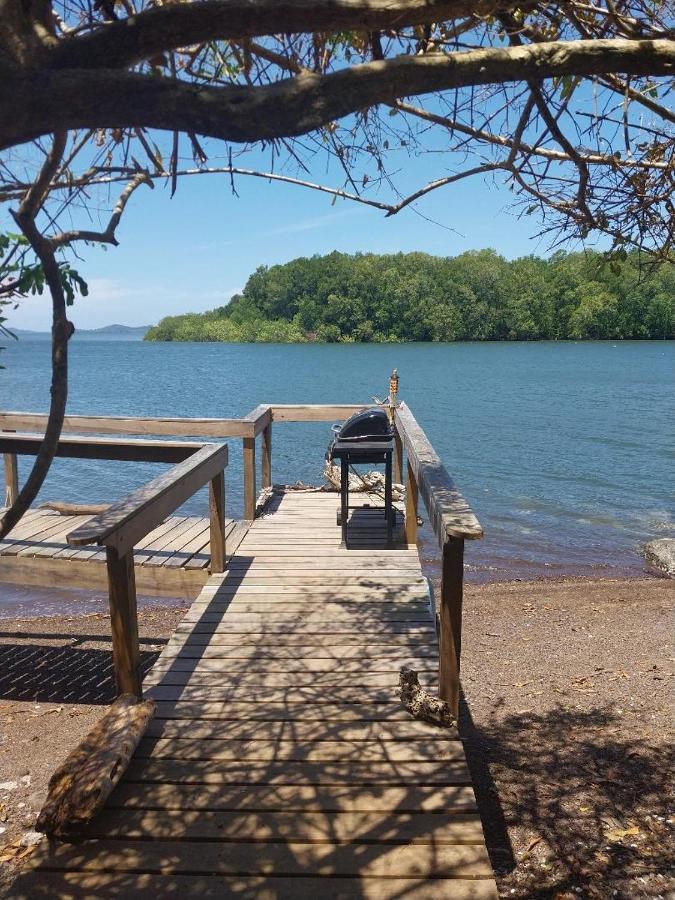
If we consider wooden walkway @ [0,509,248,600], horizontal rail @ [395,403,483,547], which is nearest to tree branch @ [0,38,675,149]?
horizontal rail @ [395,403,483,547]

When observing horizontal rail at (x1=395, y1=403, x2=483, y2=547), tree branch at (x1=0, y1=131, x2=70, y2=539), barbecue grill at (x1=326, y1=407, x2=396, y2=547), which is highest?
tree branch at (x1=0, y1=131, x2=70, y2=539)

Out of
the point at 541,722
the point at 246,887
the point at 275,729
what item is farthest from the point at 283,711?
the point at 541,722

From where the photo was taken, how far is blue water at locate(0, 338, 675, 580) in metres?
14.4

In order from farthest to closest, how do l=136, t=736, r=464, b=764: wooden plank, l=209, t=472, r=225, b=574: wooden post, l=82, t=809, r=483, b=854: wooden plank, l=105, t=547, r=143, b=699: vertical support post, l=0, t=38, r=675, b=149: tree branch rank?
l=209, t=472, r=225, b=574: wooden post → l=105, t=547, r=143, b=699: vertical support post → l=136, t=736, r=464, b=764: wooden plank → l=82, t=809, r=483, b=854: wooden plank → l=0, t=38, r=675, b=149: tree branch

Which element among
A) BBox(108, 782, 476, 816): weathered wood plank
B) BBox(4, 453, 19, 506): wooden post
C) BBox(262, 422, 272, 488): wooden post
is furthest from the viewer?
BBox(262, 422, 272, 488): wooden post

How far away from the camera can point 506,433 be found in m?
27.8

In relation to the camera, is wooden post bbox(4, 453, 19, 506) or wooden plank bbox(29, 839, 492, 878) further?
wooden post bbox(4, 453, 19, 506)

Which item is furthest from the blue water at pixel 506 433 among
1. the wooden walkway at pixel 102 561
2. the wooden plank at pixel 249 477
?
the wooden plank at pixel 249 477

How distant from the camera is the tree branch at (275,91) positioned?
173cm

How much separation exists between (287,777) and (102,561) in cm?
337

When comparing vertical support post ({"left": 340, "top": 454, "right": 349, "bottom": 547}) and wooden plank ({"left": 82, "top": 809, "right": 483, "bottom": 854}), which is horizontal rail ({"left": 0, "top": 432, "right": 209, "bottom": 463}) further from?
wooden plank ({"left": 82, "top": 809, "right": 483, "bottom": 854})

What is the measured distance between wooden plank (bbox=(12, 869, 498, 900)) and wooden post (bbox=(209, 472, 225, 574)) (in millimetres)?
2835

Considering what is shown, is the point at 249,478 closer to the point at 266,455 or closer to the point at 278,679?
the point at 266,455

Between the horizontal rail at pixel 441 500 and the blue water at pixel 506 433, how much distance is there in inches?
183
